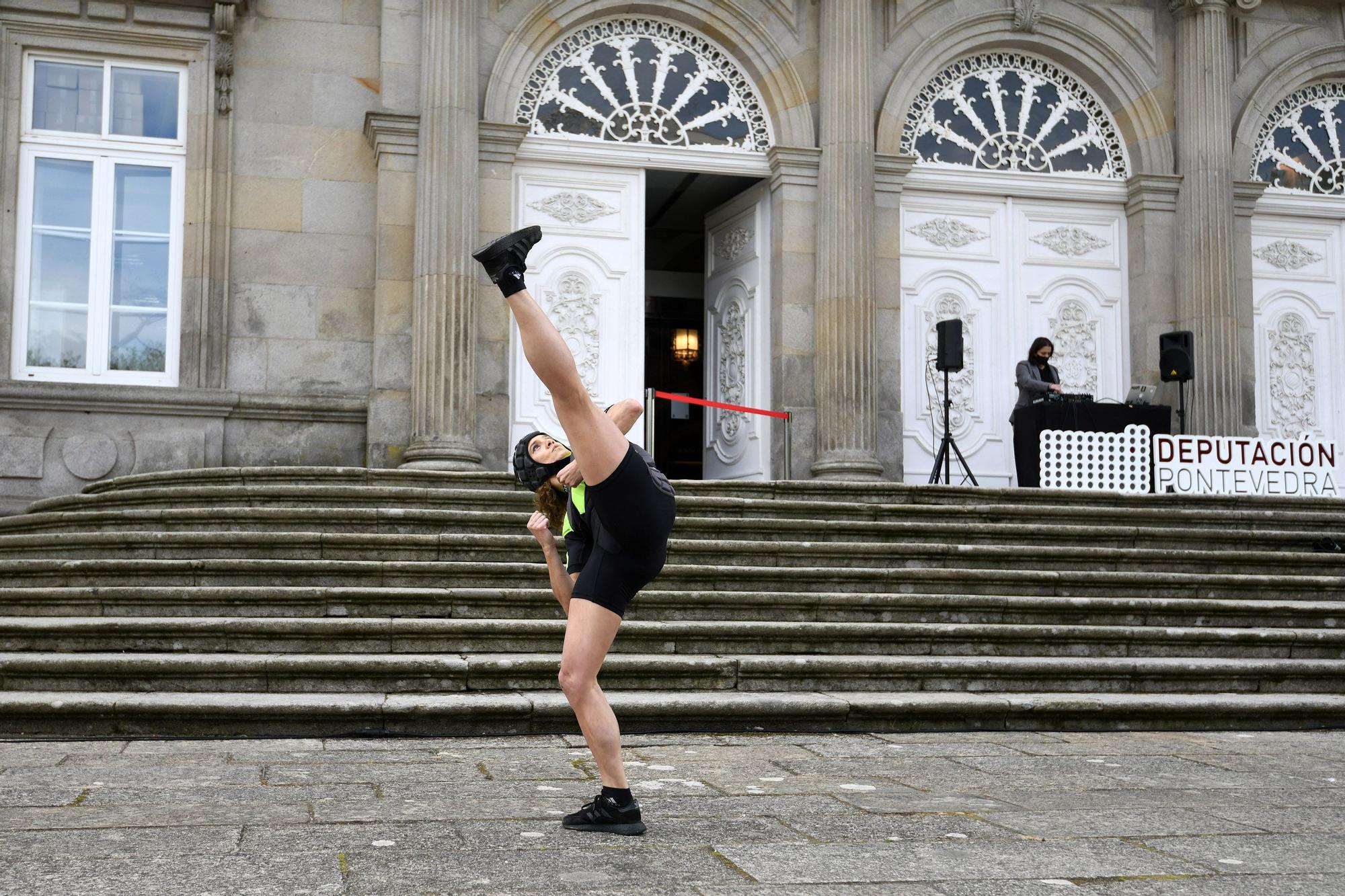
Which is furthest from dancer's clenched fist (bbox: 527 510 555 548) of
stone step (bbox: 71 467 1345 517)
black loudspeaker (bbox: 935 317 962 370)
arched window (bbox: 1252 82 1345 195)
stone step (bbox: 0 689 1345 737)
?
arched window (bbox: 1252 82 1345 195)

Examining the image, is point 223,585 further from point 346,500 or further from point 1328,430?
point 1328,430

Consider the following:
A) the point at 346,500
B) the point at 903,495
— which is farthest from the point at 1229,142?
the point at 346,500

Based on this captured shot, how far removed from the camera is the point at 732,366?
49.6ft

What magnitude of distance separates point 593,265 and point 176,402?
165 inches

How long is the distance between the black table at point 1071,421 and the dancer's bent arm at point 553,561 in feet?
27.7

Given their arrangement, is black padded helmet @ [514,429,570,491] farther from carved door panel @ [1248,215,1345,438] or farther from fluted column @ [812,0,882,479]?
carved door panel @ [1248,215,1345,438]

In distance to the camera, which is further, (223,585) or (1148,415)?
(1148,415)

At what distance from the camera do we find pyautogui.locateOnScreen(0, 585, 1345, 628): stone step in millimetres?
8297

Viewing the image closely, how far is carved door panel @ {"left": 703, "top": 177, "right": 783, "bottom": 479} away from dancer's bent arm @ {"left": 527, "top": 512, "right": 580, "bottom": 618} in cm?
953

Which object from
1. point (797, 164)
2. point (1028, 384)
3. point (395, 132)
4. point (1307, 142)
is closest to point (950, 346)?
point (1028, 384)

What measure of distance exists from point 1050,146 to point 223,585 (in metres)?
10.4

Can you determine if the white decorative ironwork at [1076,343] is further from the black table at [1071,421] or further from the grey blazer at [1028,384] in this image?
the black table at [1071,421]

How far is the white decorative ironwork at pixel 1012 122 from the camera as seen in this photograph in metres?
15.1

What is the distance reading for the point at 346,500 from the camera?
10273 millimetres
